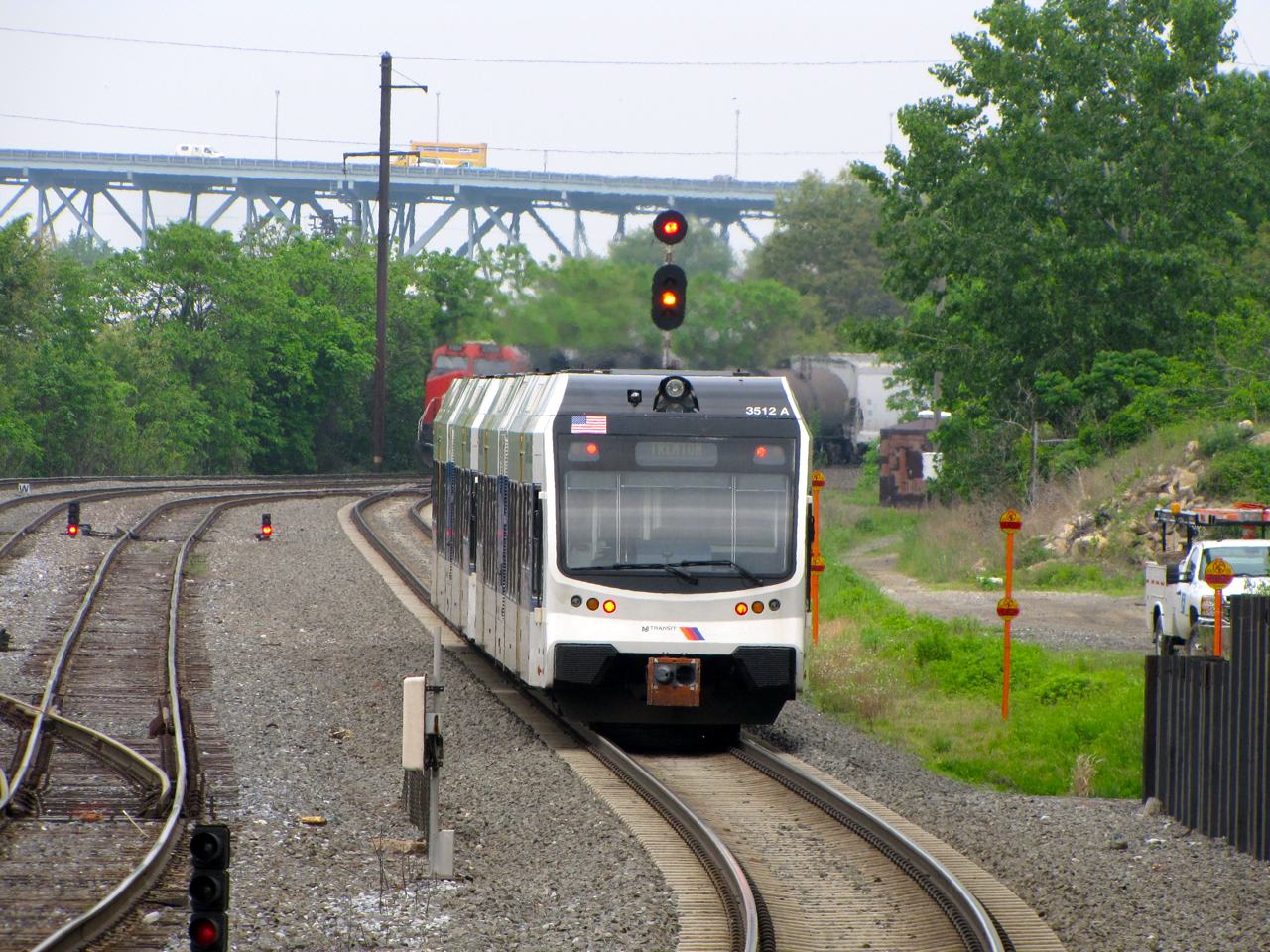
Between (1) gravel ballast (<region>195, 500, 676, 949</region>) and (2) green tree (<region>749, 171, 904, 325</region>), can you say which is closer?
(1) gravel ballast (<region>195, 500, 676, 949</region>)

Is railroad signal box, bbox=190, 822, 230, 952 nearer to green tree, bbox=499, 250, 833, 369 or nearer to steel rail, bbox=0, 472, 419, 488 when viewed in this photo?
green tree, bbox=499, 250, 833, 369

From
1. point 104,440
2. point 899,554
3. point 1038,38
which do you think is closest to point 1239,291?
point 1038,38

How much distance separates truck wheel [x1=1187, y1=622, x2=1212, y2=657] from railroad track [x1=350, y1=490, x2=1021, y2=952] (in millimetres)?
6882

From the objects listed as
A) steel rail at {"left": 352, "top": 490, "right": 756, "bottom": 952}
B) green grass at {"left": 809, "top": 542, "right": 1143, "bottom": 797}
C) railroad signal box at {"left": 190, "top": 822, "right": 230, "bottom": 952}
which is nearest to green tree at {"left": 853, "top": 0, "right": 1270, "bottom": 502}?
green grass at {"left": 809, "top": 542, "right": 1143, "bottom": 797}

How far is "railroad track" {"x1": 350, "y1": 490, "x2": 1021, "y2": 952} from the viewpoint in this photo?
8000mm

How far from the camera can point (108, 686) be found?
15.0 m

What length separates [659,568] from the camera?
1230 cm

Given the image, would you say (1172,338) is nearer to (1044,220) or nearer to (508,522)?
(1044,220)

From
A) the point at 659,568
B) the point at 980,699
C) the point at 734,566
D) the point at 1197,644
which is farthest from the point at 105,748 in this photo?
the point at 1197,644

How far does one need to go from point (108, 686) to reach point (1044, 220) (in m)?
26.1

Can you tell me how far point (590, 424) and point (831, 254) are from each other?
247 feet

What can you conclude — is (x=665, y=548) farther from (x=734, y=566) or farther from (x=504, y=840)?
(x=504, y=840)

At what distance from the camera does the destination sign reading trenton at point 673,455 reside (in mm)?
12523

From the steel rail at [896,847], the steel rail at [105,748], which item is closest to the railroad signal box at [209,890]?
the steel rail at [896,847]
